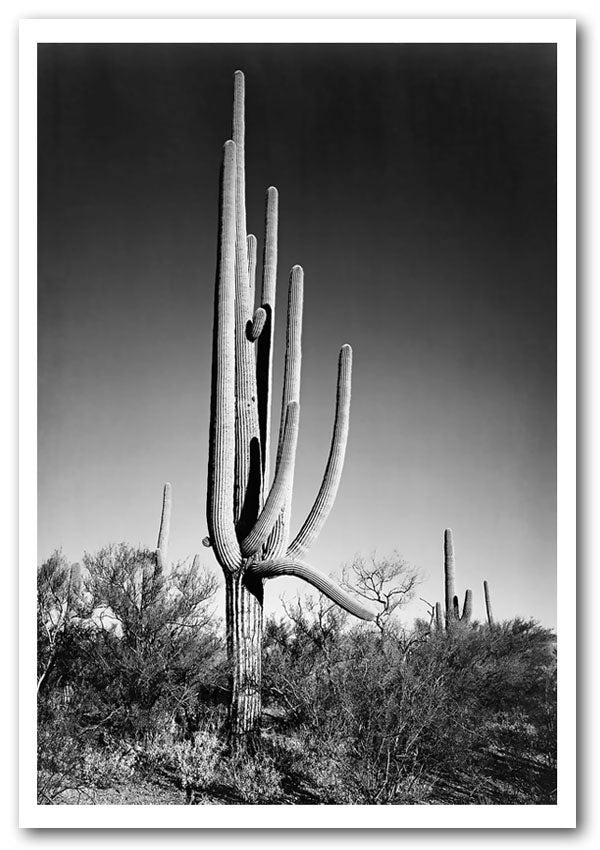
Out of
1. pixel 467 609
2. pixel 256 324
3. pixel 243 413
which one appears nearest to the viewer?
pixel 243 413

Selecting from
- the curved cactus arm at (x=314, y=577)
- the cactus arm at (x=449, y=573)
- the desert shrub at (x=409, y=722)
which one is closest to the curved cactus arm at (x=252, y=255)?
the curved cactus arm at (x=314, y=577)

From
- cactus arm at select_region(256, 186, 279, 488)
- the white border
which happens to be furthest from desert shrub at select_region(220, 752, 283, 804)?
cactus arm at select_region(256, 186, 279, 488)

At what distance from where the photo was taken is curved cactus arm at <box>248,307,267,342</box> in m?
6.99

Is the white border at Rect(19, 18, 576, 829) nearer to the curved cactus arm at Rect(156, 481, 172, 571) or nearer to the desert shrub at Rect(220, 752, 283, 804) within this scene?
the desert shrub at Rect(220, 752, 283, 804)

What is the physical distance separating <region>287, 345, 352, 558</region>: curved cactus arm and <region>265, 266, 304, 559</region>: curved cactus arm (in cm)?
16

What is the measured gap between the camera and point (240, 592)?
6617 mm

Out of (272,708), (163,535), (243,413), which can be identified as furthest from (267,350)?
(272,708)

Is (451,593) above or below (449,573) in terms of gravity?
below

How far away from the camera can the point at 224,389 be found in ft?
20.9

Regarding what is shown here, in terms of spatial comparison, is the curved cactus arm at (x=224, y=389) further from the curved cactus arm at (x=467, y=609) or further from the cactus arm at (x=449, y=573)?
the curved cactus arm at (x=467, y=609)

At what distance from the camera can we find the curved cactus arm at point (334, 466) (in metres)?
6.95

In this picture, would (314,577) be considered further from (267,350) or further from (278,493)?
(267,350)
